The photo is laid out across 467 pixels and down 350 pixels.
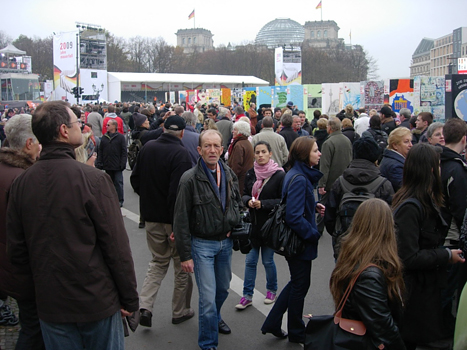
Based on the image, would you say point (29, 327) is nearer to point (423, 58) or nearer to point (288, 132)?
point (288, 132)

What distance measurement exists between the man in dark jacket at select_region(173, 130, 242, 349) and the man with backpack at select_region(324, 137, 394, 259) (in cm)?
85

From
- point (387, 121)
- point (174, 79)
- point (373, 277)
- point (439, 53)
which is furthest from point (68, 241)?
point (439, 53)

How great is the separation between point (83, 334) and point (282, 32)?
182 metres

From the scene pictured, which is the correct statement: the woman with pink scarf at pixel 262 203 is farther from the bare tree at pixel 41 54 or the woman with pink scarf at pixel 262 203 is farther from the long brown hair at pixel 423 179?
the bare tree at pixel 41 54

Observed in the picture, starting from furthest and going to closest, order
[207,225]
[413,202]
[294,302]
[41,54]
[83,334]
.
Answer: [41,54] → [294,302] → [207,225] → [413,202] → [83,334]

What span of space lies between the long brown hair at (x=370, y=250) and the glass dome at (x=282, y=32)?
175 metres

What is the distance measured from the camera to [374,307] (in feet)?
8.35

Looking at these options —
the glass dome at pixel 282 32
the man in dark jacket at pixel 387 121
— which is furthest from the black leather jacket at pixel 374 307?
the glass dome at pixel 282 32

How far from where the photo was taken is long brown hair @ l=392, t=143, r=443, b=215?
11.2 feet

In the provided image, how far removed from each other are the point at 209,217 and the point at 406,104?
14711mm

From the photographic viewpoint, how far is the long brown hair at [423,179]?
3404 millimetres

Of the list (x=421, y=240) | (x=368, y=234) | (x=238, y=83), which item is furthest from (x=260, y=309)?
(x=238, y=83)

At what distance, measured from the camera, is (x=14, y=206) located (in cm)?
252

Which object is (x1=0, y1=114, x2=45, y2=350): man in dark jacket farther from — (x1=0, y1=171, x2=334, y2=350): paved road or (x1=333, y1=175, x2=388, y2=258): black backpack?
(x1=333, y1=175, x2=388, y2=258): black backpack
